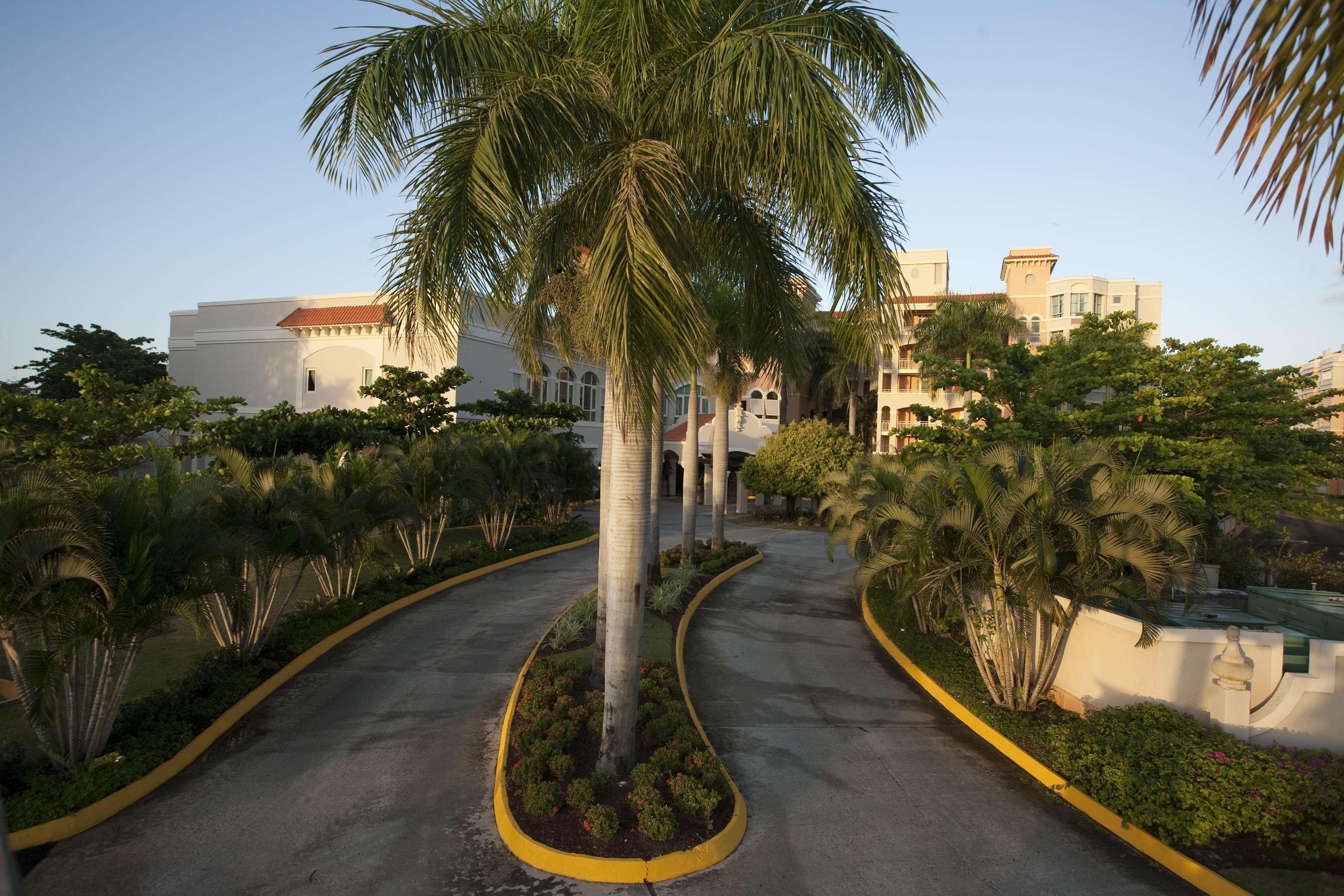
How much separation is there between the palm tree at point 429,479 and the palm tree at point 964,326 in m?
28.4

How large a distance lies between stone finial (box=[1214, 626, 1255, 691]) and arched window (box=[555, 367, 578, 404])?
3656 centimetres

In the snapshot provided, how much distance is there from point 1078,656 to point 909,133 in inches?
286

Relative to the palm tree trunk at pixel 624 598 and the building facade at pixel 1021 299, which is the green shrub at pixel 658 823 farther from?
the building facade at pixel 1021 299

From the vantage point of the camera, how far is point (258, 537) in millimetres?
Answer: 10039

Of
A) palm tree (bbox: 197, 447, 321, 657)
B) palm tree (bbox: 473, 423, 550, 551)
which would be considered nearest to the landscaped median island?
palm tree (bbox: 197, 447, 321, 657)

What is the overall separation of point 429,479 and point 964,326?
32001 mm

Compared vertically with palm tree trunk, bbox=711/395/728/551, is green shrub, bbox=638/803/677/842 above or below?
below

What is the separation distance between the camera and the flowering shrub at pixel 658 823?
6344mm

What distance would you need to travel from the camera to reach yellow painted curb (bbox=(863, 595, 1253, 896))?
6.35 m

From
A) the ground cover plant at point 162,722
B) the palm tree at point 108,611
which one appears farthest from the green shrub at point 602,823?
the palm tree at point 108,611

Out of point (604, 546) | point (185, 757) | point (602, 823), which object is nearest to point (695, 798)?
point (602, 823)

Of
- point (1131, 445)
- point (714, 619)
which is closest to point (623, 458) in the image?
point (714, 619)

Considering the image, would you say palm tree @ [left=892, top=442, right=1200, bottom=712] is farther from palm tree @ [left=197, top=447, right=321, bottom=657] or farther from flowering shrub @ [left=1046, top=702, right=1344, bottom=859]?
palm tree @ [left=197, top=447, right=321, bottom=657]

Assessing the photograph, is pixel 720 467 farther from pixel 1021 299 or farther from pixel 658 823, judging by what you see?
pixel 1021 299
